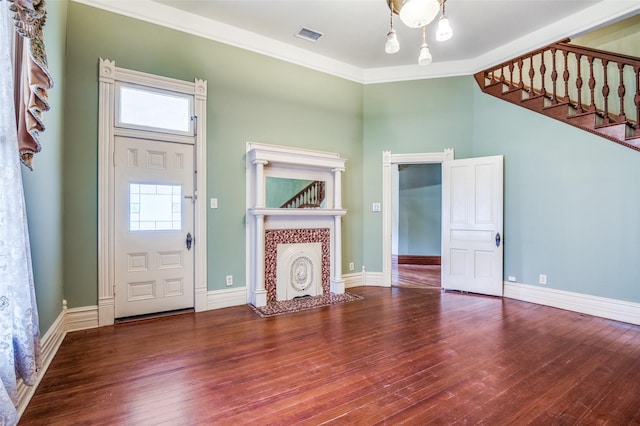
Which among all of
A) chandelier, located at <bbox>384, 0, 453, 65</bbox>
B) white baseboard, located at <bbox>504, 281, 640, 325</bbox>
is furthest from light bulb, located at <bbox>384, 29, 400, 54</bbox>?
white baseboard, located at <bbox>504, 281, 640, 325</bbox>

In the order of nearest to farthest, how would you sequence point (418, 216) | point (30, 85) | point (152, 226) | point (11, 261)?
point (11, 261), point (30, 85), point (152, 226), point (418, 216)

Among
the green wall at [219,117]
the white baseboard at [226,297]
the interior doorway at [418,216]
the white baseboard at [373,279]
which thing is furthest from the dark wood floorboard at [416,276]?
the white baseboard at [226,297]

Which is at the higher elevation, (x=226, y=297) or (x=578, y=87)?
(x=578, y=87)

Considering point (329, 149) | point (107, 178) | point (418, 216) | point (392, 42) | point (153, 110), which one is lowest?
point (418, 216)

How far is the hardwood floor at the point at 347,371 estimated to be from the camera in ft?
6.00

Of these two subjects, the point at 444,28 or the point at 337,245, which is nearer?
the point at 444,28

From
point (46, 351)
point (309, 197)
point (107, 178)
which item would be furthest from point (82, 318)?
point (309, 197)

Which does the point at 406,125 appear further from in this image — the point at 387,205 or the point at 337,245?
the point at 337,245

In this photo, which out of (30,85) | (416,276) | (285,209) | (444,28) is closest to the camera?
(30,85)

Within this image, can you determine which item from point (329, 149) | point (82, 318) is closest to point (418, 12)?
point (329, 149)

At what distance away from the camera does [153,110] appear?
3525 millimetres

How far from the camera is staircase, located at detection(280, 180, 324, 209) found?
170 inches

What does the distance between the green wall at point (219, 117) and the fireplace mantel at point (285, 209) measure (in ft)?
0.41

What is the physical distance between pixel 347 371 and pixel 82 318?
279cm
